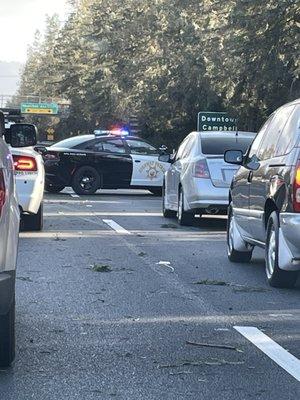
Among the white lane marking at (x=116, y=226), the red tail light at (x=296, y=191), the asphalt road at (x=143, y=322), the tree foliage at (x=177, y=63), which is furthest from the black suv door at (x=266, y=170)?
the tree foliage at (x=177, y=63)

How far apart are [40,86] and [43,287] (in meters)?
107

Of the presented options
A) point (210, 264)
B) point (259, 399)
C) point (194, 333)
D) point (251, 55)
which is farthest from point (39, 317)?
point (251, 55)

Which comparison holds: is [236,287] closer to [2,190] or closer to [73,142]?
[2,190]

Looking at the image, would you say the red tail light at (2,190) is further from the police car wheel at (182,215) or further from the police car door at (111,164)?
the police car door at (111,164)

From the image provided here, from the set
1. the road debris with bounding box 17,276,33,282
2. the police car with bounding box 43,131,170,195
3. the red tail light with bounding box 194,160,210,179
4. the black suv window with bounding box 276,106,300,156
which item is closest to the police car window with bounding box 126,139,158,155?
the police car with bounding box 43,131,170,195

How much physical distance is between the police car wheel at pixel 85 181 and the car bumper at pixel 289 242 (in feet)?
52.2

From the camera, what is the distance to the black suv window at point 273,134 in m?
9.77

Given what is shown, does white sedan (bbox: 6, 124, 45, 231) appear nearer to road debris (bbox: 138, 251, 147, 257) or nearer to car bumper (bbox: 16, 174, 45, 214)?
car bumper (bbox: 16, 174, 45, 214)

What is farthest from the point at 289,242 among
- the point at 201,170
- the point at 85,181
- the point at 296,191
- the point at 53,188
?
the point at 53,188

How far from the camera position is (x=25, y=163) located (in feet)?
43.4

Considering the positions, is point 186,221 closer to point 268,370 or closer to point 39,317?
point 39,317

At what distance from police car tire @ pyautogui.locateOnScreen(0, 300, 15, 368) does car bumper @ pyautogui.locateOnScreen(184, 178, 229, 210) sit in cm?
935

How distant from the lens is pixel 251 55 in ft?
92.6

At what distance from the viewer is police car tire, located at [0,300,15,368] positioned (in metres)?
5.77
